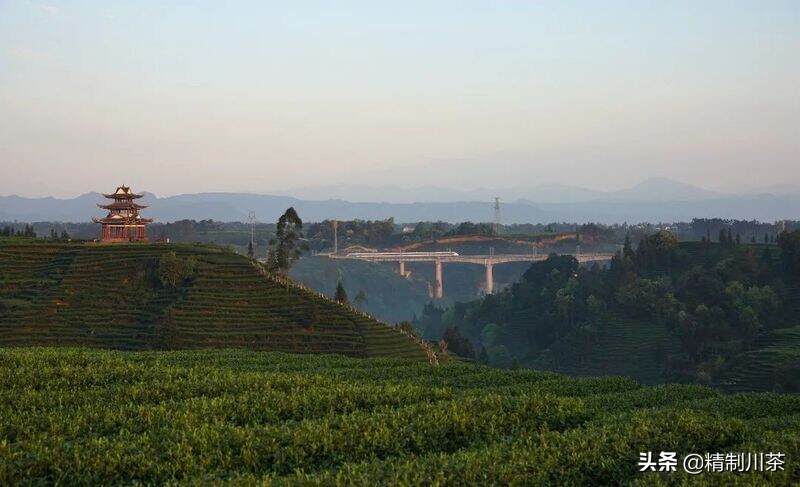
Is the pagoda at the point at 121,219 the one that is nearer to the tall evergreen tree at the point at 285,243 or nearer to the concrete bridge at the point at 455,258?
the tall evergreen tree at the point at 285,243

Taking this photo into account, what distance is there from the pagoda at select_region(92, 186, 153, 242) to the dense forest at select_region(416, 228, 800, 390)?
36900 millimetres

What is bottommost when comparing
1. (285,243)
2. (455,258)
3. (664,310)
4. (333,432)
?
(664,310)

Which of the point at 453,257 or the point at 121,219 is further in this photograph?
the point at 453,257

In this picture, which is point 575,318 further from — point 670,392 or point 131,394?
point 131,394

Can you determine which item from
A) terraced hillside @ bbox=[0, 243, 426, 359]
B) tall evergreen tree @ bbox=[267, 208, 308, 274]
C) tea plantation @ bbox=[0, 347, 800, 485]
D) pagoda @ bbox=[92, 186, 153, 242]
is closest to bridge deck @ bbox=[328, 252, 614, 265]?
pagoda @ bbox=[92, 186, 153, 242]

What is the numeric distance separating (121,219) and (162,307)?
23228 millimetres

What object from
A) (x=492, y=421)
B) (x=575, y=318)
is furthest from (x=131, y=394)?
(x=575, y=318)

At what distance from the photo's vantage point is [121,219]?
3287 inches

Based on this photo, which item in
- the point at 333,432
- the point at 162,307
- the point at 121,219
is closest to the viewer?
the point at 333,432

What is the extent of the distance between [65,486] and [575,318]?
3660 inches

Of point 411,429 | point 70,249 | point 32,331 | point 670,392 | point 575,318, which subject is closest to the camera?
point 411,429

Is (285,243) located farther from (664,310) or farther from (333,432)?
(333,432)

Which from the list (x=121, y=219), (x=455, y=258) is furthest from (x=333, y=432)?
(x=455, y=258)

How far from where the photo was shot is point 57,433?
1705 centimetres
